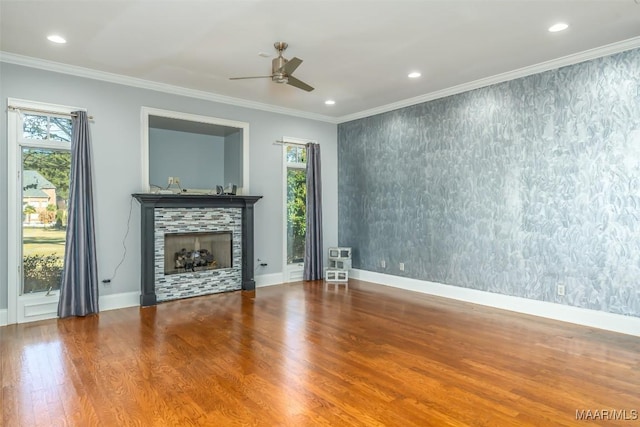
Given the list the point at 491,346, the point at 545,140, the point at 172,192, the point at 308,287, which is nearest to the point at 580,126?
the point at 545,140

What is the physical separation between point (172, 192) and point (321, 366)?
11.6 feet

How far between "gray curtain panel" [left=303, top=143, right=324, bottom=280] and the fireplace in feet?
4.65

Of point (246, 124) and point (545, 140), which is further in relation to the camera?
point (246, 124)

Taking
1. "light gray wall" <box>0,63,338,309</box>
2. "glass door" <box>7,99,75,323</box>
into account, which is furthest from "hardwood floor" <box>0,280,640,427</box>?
"light gray wall" <box>0,63,338,309</box>

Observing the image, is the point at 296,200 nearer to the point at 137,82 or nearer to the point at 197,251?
the point at 197,251

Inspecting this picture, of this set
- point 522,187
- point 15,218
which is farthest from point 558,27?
point 15,218

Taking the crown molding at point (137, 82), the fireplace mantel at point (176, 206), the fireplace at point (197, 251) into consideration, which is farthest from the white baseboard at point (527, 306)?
the crown molding at point (137, 82)

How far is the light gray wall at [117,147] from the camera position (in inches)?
172

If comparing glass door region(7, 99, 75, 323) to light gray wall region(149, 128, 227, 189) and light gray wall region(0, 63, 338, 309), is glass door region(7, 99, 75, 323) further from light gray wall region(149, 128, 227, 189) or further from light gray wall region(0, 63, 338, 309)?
light gray wall region(149, 128, 227, 189)

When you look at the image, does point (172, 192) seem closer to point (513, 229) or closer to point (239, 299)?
point (239, 299)

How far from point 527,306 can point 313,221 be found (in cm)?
356

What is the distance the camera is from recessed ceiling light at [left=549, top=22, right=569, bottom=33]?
141 inches

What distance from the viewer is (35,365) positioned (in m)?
3.15

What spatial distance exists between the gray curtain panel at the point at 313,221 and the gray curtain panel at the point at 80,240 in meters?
3.32
